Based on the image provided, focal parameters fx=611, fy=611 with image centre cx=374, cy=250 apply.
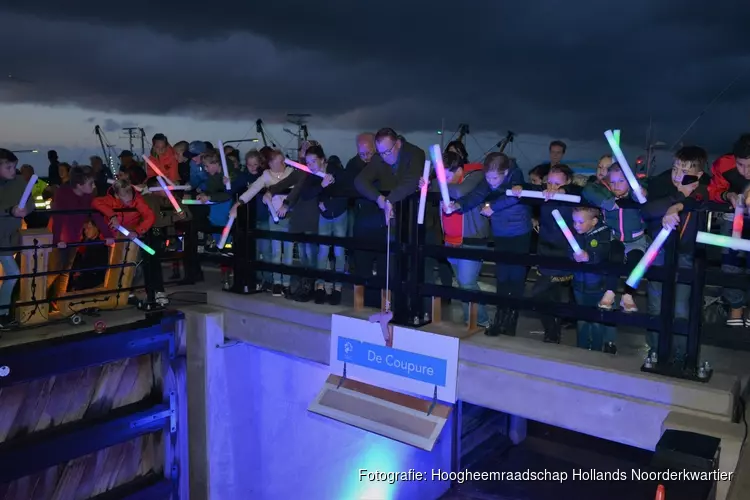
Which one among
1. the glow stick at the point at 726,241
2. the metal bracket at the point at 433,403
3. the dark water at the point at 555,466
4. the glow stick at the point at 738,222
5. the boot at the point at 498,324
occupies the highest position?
the glow stick at the point at 738,222

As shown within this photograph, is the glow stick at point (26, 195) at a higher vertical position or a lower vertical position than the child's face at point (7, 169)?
lower

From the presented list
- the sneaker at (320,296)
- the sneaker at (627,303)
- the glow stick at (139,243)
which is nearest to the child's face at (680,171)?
the sneaker at (627,303)

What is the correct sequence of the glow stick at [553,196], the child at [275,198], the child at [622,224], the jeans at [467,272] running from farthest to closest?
1. the child at [275,198]
2. the jeans at [467,272]
3. the child at [622,224]
4. the glow stick at [553,196]

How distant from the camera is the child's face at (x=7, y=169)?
5.81 meters

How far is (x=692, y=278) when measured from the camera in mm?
3914

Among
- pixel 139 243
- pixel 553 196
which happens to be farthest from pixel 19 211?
pixel 553 196

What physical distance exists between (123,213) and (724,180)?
→ 577 cm

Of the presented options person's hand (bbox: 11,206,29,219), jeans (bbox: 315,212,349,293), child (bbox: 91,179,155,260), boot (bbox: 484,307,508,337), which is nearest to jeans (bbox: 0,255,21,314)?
person's hand (bbox: 11,206,29,219)

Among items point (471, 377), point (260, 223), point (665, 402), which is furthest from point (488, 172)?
point (260, 223)

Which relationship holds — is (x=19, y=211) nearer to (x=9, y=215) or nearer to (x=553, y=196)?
(x=9, y=215)

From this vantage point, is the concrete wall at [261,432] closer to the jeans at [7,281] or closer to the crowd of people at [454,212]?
the crowd of people at [454,212]

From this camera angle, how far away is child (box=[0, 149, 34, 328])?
5852 millimetres

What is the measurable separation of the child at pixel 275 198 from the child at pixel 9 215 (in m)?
2.02

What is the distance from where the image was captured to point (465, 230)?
18.6ft
